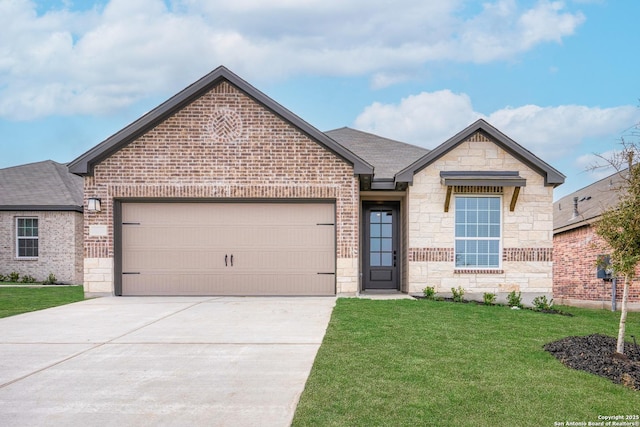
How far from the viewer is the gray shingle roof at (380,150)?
14.7 meters

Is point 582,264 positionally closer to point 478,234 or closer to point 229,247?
point 478,234

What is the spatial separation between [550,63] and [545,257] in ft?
19.8

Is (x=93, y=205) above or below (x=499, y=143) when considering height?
below

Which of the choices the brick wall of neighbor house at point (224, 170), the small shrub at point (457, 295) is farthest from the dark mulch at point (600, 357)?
the brick wall of neighbor house at point (224, 170)

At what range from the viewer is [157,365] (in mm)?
6258

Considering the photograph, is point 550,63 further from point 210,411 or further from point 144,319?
point 210,411

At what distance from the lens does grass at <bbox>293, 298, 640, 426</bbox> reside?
4566 mm

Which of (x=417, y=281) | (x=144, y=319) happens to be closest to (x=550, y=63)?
(x=417, y=281)

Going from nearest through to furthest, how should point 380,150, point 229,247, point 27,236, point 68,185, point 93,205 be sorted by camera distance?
point 93,205 < point 229,247 < point 380,150 < point 27,236 < point 68,185

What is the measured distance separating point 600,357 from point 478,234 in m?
6.96

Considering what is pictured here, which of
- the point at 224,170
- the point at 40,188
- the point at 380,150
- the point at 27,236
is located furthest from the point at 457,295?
the point at 40,188

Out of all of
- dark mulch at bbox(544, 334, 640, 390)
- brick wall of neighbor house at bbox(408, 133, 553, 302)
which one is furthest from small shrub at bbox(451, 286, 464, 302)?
dark mulch at bbox(544, 334, 640, 390)

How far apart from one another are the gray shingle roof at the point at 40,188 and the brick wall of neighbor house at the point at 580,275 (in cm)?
1875

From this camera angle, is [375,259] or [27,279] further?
[27,279]
